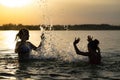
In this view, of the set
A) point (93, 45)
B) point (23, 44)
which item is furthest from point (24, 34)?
point (93, 45)

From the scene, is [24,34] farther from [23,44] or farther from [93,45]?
[93,45]

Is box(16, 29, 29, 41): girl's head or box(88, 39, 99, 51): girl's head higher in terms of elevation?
box(16, 29, 29, 41): girl's head

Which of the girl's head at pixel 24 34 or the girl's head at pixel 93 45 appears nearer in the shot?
the girl's head at pixel 93 45

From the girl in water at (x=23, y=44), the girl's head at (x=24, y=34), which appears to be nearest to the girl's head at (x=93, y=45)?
the girl in water at (x=23, y=44)

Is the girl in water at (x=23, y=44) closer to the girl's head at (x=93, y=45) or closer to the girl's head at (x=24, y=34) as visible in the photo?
the girl's head at (x=24, y=34)

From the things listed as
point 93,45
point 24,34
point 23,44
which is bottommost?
point 93,45

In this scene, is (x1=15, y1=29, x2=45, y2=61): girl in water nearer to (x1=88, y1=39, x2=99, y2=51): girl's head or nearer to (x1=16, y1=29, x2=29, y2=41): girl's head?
(x1=16, y1=29, x2=29, y2=41): girl's head

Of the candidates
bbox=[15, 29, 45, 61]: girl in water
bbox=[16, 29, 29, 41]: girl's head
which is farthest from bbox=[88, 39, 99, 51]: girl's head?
bbox=[16, 29, 29, 41]: girl's head

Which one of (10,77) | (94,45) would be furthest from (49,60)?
(10,77)

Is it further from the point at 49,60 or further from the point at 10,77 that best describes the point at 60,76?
the point at 49,60

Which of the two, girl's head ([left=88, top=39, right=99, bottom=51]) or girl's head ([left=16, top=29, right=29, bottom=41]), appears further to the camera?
girl's head ([left=16, top=29, right=29, bottom=41])

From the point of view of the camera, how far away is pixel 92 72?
1638 cm

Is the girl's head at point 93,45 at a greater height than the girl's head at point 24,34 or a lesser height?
lesser

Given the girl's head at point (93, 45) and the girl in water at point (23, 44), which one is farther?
the girl in water at point (23, 44)
